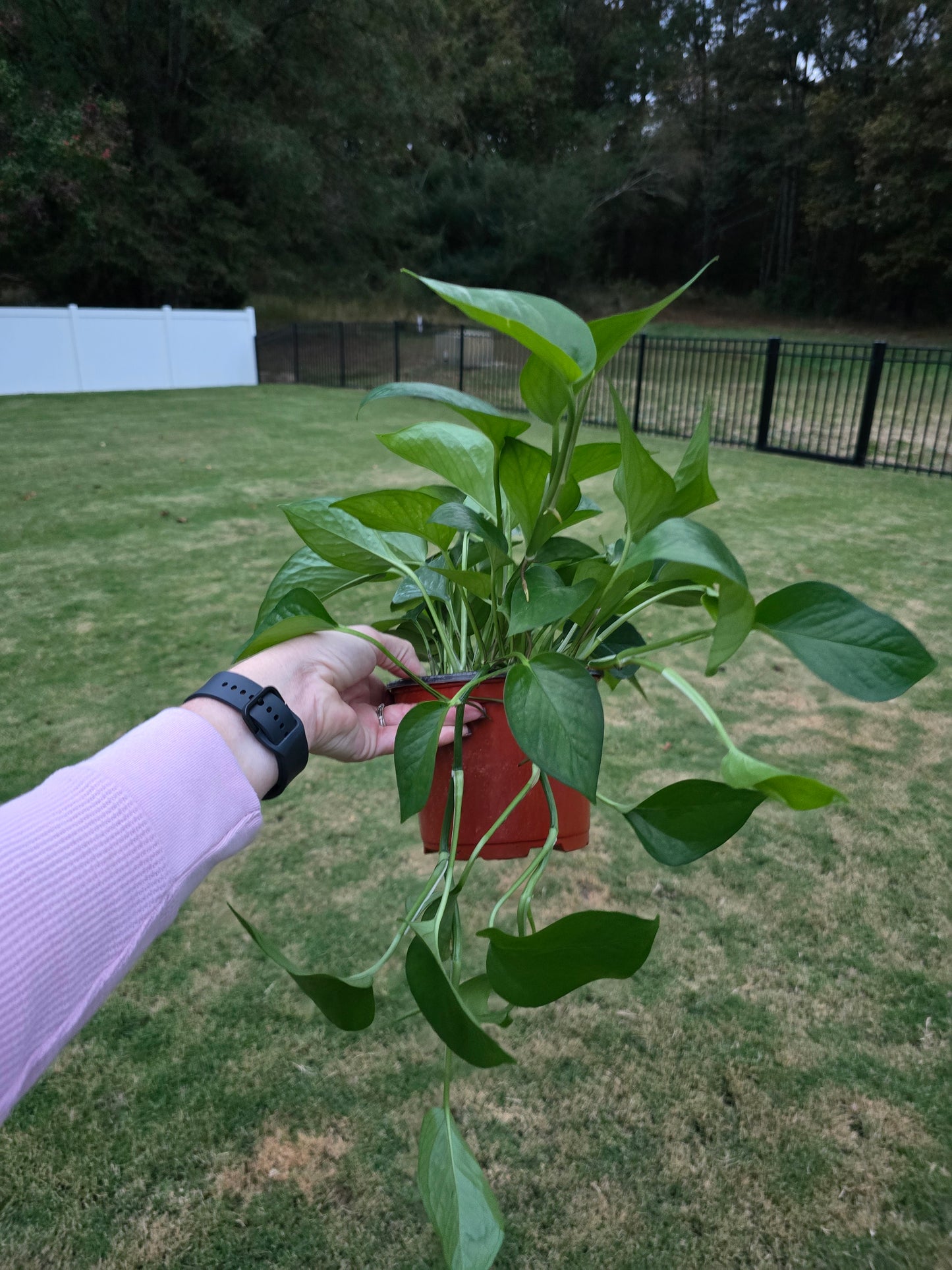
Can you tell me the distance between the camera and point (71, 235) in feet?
41.9

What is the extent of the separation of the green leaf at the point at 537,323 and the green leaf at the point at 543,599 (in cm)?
15

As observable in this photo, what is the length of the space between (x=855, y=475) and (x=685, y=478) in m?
6.01

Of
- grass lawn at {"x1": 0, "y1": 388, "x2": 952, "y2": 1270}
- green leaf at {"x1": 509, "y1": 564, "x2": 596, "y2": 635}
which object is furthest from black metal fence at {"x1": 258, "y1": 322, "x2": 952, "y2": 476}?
green leaf at {"x1": 509, "y1": 564, "x2": 596, "y2": 635}

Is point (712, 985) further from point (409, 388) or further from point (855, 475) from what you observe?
point (855, 475)

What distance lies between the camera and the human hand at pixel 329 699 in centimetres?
78

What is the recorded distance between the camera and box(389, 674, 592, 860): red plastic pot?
2.63ft

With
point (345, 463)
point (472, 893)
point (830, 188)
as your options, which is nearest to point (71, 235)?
point (345, 463)

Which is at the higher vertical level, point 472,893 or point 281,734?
point 281,734

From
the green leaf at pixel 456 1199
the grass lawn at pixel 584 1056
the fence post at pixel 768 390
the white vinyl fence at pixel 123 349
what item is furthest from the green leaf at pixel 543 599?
A: the white vinyl fence at pixel 123 349

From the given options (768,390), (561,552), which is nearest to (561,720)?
(561,552)

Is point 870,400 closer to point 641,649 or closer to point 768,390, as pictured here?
point 768,390

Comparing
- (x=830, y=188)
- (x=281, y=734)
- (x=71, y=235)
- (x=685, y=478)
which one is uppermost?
(x=830, y=188)

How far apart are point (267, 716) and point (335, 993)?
27 cm

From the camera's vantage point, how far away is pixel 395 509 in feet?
2.39
